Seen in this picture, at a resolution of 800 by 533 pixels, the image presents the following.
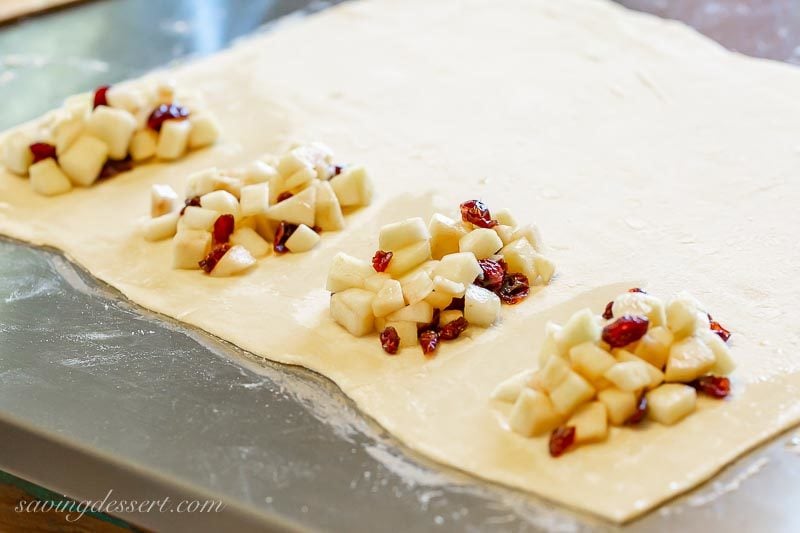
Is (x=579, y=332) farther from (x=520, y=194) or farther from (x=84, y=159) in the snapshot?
(x=84, y=159)

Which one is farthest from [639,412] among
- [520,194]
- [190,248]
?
[190,248]

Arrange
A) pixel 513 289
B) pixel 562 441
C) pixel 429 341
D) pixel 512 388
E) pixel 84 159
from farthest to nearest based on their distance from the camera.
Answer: pixel 84 159 < pixel 513 289 < pixel 429 341 < pixel 512 388 < pixel 562 441

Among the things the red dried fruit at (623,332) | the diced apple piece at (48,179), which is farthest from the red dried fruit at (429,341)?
the diced apple piece at (48,179)

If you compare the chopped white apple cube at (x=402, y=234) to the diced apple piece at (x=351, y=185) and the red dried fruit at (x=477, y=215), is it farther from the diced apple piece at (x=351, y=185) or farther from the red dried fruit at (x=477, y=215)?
the diced apple piece at (x=351, y=185)

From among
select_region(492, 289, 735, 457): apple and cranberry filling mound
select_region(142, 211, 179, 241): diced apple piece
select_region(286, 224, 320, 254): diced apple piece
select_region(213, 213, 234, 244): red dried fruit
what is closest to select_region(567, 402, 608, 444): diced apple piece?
select_region(492, 289, 735, 457): apple and cranberry filling mound

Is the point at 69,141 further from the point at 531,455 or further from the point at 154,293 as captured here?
the point at 531,455

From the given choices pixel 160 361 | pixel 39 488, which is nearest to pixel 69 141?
pixel 160 361
